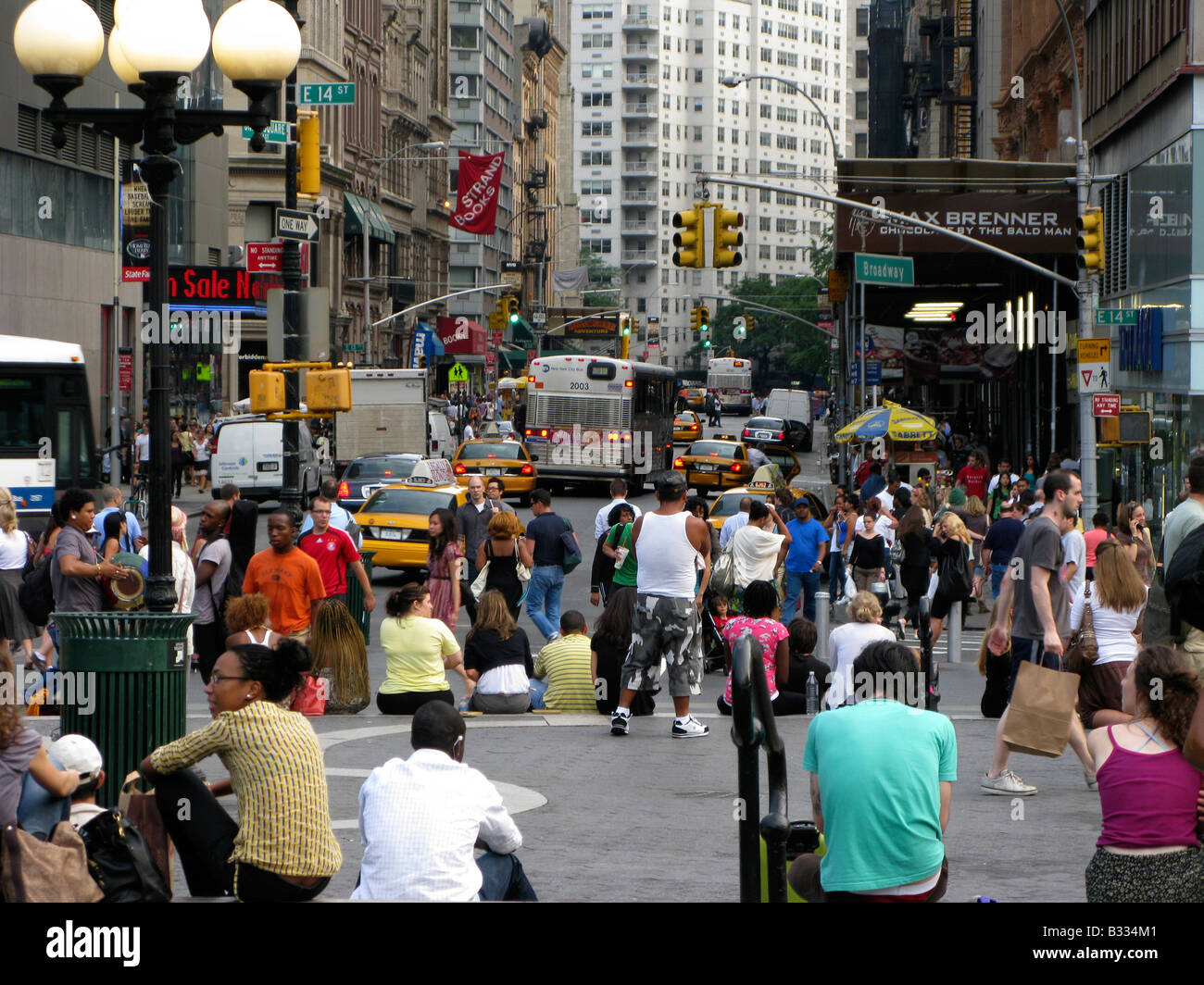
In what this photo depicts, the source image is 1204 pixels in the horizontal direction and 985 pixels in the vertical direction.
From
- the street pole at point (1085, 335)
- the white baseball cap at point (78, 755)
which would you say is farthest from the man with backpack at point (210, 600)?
the street pole at point (1085, 335)

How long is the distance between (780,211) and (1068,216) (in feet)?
508

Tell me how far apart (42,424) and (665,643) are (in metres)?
17.9

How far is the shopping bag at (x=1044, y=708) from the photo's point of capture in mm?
8480

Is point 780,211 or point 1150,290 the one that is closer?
point 1150,290

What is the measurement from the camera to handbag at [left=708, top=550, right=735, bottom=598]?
17.4 m

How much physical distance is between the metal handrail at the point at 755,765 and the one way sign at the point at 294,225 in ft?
55.7

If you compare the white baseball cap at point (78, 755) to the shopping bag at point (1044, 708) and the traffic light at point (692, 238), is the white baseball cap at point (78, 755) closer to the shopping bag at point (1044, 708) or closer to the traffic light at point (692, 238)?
the shopping bag at point (1044, 708)

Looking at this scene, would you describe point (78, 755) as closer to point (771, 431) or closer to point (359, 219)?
point (771, 431)

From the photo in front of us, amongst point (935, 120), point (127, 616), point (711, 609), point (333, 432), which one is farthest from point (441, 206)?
point (127, 616)

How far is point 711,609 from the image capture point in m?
16.9

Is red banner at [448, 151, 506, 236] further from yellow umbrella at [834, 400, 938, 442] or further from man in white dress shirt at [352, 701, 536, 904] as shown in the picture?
man in white dress shirt at [352, 701, 536, 904]

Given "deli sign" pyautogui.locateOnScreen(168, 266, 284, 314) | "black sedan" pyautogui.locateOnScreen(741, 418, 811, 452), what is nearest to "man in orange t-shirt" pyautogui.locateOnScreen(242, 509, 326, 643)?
"deli sign" pyautogui.locateOnScreen(168, 266, 284, 314)

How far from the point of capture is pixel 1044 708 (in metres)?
8.52

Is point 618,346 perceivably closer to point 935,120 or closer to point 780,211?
point 935,120
